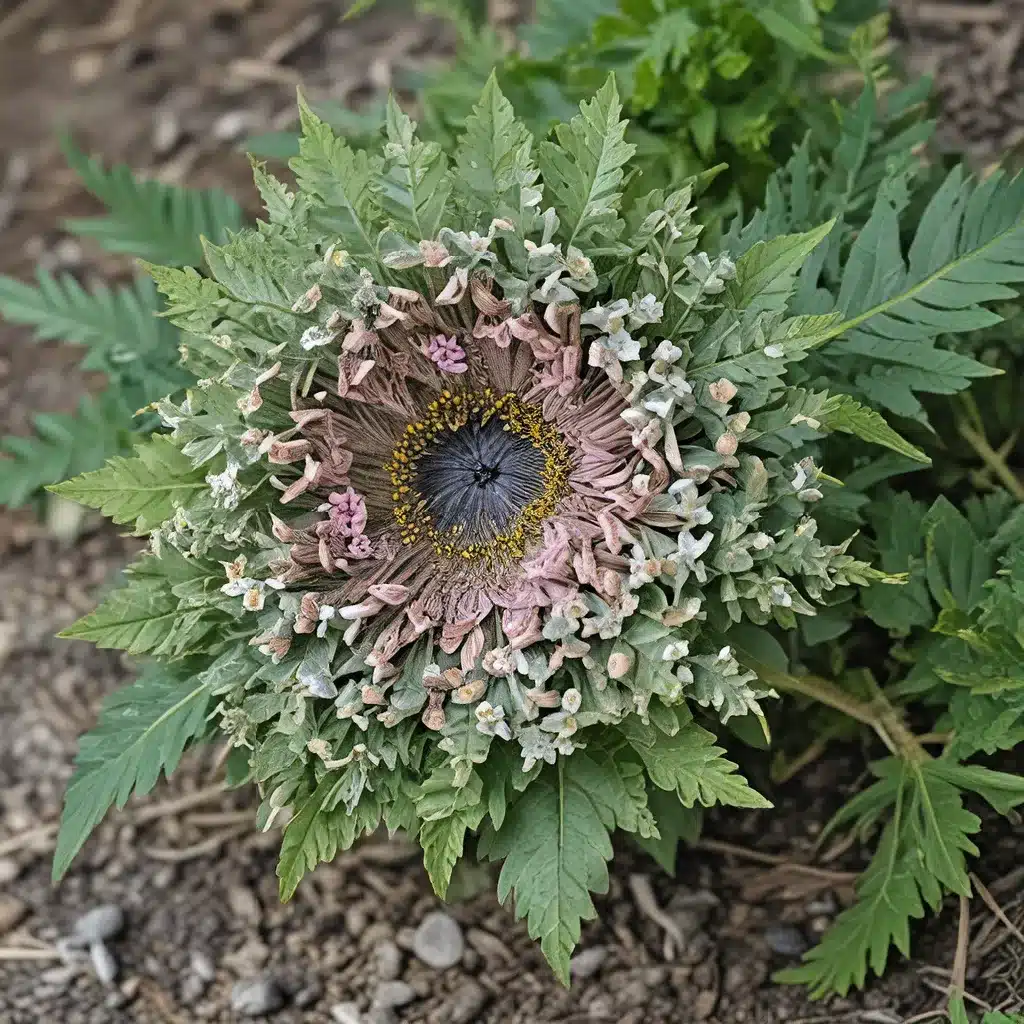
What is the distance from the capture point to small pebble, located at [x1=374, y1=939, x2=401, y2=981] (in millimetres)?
1472

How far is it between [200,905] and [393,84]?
150 cm

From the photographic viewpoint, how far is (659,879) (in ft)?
4.98

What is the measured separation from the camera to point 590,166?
1110mm

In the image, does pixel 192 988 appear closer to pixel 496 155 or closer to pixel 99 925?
pixel 99 925

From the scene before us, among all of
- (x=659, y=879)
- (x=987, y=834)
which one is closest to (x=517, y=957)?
(x=659, y=879)

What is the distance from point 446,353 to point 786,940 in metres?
0.82

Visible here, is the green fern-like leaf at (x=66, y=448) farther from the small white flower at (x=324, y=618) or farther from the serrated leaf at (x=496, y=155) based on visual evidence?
the serrated leaf at (x=496, y=155)

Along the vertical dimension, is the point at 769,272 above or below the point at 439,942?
above

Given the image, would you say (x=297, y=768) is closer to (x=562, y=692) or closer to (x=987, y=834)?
(x=562, y=692)

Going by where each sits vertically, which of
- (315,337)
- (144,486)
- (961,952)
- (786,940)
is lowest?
(786,940)

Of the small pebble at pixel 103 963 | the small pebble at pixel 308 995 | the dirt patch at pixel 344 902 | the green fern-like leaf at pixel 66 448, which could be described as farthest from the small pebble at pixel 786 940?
the green fern-like leaf at pixel 66 448

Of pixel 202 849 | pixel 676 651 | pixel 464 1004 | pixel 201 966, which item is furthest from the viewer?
pixel 202 849

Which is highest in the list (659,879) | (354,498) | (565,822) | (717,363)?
(717,363)

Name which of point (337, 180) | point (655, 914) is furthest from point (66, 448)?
point (655, 914)
